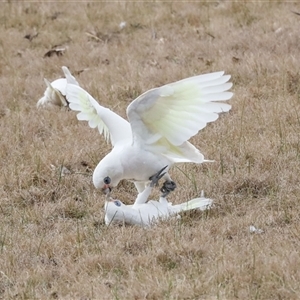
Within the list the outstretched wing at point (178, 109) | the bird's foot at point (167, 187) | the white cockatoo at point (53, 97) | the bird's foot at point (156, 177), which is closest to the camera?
the outstretched wing at point (178, 109)

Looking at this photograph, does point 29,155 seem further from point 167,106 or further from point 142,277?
point 142,277

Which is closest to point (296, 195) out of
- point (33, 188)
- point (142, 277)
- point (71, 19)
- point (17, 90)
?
point (142, 277)

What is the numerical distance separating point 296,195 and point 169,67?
10.3ft

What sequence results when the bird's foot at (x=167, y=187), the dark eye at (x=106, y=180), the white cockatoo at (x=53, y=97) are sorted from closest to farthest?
1. the dark eye at (x=106, y=180)
2. the bird's foot at (x=167, y=187)
3. the white cockatoo at (x=53, y=97)

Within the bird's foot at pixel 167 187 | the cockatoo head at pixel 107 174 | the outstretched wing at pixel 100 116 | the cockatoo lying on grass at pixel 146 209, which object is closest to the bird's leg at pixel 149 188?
the cockatoo lying on grass at pixel 146 209

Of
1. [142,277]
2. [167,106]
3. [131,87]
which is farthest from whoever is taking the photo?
[131,87]

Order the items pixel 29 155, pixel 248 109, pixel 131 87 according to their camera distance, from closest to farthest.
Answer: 1. pixel 29 155
2. pixel 248 109
3. pixel 131 87

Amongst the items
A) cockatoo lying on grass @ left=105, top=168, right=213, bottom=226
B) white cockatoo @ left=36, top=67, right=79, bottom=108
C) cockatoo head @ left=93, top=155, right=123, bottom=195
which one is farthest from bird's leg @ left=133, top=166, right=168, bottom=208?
white cockatoo @ left=36, top=67, right=79, bottom=108

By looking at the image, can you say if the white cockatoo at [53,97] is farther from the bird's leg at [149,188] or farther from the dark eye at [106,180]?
the dark eye at [106,180]

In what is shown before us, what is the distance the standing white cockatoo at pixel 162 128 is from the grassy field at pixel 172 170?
1.09 feet

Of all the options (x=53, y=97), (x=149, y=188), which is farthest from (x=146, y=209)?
(x=53, y=97)

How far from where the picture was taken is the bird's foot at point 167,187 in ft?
15.8

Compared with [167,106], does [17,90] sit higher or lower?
lower

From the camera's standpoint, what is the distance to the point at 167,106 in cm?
461
